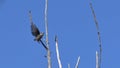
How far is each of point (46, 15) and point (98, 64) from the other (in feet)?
1.26

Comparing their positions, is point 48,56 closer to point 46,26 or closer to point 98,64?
point 46,26

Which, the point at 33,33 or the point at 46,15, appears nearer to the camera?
the point at 33,33

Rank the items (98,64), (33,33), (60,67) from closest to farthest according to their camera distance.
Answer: (33,33) → (98,64) → (60,67)

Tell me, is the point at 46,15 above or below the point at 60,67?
above

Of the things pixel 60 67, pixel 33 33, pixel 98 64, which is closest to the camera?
pixel 33 33

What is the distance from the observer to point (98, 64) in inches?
40.4

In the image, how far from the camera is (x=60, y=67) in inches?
45.7

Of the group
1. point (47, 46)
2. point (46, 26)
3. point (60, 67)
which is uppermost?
point (46, 26)

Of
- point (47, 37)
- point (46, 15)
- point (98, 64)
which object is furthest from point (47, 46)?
point (98, 64)

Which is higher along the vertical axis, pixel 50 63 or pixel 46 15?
pixel 46 15

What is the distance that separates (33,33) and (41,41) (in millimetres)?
70

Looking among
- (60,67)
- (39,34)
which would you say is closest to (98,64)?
(60,67)

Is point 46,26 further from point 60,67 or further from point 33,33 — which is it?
point 60,67

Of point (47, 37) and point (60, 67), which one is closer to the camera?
point (47, 37)
